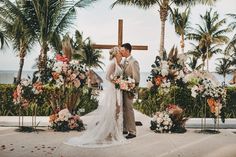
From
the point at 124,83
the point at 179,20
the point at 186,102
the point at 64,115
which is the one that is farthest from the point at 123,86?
the point at 179,20

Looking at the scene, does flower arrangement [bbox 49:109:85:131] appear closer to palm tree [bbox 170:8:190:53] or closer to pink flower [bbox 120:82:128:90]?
pink flower [bbox 120:82:128:90]

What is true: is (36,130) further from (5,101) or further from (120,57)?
(5,101)

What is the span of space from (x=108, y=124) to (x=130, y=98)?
2.37 ft

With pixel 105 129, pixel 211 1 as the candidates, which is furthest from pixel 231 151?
pixel 211 1

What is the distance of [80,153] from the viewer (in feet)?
21.2

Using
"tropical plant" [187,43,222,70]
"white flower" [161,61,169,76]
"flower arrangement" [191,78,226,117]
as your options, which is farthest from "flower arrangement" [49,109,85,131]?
"tropical plant" [187,43,222,70]

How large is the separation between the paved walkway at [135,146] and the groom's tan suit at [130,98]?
11.7 inches

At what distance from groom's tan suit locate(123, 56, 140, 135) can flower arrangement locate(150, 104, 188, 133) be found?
0.97m

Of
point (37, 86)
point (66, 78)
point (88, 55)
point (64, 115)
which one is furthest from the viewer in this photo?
point (88, 55)

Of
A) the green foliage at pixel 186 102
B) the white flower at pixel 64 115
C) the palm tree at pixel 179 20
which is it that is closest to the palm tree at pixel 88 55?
the palm tree at pixel 179 20

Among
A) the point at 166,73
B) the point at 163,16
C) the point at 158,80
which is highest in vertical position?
the point at 163,16

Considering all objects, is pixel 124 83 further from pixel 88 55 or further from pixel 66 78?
pixel 88 55

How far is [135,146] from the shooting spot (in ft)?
23.3

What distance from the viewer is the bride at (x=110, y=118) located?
7.64 metres
